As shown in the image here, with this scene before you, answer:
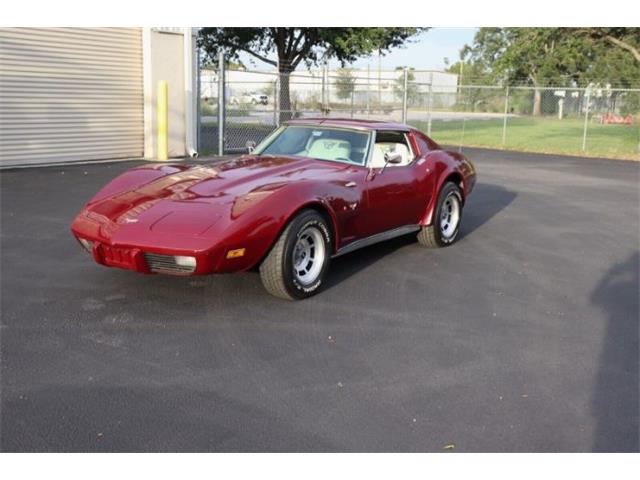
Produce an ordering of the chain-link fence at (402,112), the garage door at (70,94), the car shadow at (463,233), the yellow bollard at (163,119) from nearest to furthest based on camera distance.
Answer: the car shadow at (463,233) → the garage door at (70,94) → the yellow bollard at (163,119) → the chain-link fence at (402,112)

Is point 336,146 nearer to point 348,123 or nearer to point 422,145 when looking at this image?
point 348,123

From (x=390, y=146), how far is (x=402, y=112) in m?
17.0

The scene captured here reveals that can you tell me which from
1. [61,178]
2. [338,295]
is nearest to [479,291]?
[338,295]

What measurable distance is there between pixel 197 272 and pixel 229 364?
96cm

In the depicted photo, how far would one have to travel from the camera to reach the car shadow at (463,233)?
6.58 m

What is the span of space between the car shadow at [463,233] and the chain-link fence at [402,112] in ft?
24.5

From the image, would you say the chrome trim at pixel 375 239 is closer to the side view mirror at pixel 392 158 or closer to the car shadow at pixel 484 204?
the side view mirror at pixel 392 158

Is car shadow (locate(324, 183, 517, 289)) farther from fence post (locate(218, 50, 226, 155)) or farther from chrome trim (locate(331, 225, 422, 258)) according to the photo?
fence post (locate(218, 50, 226, 155))

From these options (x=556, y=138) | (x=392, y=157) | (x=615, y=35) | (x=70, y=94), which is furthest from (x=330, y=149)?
(x=556, y=138)

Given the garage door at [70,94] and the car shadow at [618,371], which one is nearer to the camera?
the car shadow at [618,371]

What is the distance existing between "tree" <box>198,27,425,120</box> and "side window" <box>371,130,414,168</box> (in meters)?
20.7

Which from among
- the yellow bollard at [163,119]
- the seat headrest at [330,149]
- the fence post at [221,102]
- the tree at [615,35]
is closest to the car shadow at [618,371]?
the seat headrest at [330,149]

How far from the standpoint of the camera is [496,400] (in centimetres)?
384

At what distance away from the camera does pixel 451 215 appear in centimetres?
793
